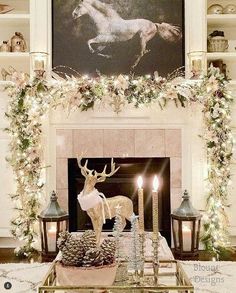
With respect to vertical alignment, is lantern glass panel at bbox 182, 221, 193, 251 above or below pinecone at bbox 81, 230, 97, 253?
below

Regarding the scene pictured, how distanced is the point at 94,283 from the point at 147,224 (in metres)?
3.06

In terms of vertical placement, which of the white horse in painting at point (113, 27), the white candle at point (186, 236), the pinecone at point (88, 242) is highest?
the white horse in painting at point (113, 27)

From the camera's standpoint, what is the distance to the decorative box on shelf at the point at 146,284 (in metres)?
2.17

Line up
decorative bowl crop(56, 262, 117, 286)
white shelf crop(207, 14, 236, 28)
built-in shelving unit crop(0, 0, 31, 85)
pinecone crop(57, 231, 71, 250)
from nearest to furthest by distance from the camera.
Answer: decorative bowl crop(56, 262, 117, 286)
pinecone crop(57, 231, 71, 250)
white shelf crop(207, 14, 236, 28)
built-in shelving unit crop(0, 0, 31, 85)

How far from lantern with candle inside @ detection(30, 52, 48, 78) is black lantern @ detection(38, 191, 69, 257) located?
1.40 meters

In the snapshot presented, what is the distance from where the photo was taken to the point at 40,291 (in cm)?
221

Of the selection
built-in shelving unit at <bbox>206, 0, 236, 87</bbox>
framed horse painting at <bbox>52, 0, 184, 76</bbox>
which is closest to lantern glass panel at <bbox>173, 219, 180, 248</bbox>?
framed horse painting at <bbox>52, 0, 184, 76</bbox>

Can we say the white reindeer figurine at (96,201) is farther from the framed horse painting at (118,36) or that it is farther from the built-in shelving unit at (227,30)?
the built-in shelving unit at (227,30)

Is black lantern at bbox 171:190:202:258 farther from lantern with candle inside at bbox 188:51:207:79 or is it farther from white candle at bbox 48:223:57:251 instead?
lantern with candle inside at bbox 188:51:207:79

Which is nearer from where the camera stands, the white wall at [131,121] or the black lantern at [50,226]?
the black lantern at [50,226]

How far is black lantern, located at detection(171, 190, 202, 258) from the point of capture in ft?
14.9

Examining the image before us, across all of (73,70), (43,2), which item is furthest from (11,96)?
(43,2)

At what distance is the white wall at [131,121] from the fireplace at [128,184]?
0.75ft

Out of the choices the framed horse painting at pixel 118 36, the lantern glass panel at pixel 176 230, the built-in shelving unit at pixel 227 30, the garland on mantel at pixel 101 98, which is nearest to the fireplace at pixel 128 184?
the garland on mantel at pixel 101 98
